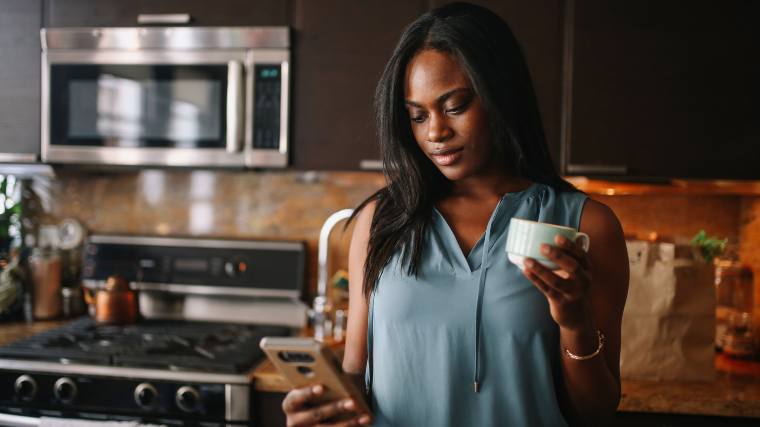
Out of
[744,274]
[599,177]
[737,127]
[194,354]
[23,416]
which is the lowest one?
[23,416]

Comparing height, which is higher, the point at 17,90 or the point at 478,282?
the point at 17,90

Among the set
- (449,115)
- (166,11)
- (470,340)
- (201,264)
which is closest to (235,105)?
(166,11)

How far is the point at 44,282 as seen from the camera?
2.26 metres

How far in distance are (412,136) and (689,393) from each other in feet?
3.39

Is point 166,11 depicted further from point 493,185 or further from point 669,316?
point 669,316

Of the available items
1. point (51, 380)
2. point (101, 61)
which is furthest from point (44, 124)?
point (51, 380)

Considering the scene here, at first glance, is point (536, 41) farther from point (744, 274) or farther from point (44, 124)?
point (44, 124)

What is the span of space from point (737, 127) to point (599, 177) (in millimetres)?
403

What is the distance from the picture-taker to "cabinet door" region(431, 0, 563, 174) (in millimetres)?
1913

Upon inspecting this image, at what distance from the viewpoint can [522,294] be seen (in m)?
1.04

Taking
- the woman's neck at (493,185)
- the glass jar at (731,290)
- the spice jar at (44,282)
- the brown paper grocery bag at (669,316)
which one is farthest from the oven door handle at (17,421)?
the glass jar at (731,290)

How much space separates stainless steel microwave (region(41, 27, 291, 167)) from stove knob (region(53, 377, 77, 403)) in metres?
0.69

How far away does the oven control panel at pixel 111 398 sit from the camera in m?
1.70

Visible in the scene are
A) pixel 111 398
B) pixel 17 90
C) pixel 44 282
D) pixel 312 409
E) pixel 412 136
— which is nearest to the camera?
pixel 312 409
